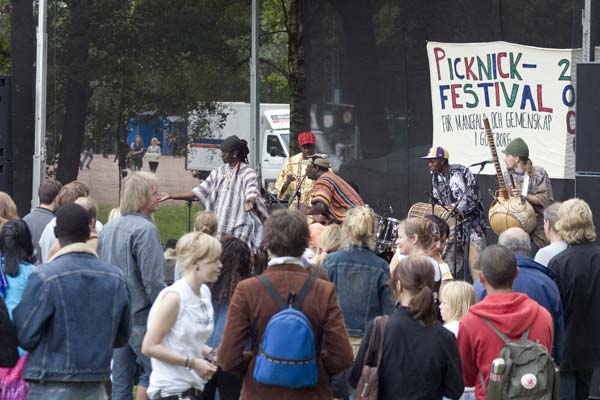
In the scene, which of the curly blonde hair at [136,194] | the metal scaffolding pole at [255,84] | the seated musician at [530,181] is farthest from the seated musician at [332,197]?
the curly blonde hair at [136,194]

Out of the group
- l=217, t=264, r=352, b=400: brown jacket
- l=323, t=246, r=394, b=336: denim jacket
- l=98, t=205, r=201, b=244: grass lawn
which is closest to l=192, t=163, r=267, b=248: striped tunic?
l=98, t=205, r=201, b=244: grass lawn

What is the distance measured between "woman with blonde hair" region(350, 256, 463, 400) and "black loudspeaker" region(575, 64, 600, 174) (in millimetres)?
3050

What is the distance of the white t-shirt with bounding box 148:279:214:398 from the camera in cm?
489

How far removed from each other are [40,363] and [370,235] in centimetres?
214

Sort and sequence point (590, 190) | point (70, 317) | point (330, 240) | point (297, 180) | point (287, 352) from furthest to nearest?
point (297, 180) → point (590, 190) → point (330, 240) → point (70, 317) → point (287, 352)

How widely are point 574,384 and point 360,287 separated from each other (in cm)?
182

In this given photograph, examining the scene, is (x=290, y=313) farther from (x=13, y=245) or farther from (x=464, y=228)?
(x=464, y=228)

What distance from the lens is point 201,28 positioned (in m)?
12.0

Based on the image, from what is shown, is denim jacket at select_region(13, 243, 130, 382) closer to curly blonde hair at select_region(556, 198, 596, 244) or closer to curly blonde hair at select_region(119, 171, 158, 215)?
curly blonde hair at select_region(119, 171, 158, 215)

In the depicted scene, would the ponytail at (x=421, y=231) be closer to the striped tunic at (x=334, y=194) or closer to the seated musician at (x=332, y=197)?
the seated musician at (x=332, y=197)

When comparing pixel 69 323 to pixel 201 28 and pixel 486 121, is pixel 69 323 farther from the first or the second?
pixel 201 28

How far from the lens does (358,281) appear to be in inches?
236

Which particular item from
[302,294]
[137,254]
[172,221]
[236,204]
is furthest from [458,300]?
[172,221]

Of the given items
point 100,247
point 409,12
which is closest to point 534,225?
point 409,12
